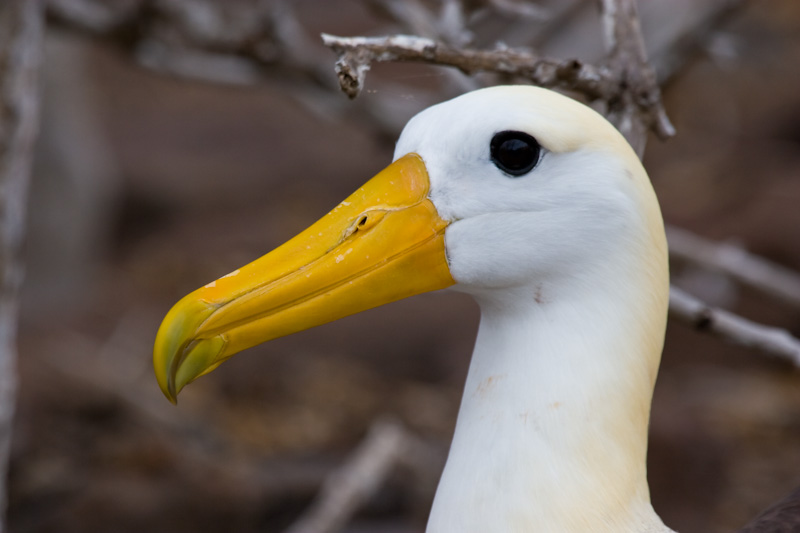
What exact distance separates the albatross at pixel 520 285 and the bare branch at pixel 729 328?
57 centimetres

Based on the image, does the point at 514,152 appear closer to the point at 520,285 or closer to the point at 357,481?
the point at 520,285

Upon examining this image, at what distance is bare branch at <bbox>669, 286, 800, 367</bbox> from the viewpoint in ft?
8.13

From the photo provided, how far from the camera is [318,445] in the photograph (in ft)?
21.5

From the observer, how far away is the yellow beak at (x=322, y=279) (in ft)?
6.11

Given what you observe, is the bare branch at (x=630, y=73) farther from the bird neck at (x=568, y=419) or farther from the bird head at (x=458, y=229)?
the bird neck at (x=568, y=419)

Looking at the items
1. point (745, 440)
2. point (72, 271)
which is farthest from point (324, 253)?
point (72, 271)

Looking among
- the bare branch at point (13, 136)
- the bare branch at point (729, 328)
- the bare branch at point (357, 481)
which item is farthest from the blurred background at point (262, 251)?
the bare branch at point (13, 136)

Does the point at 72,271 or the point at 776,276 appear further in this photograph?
the point at 72,271

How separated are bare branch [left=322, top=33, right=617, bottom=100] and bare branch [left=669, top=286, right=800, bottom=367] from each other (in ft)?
1.95

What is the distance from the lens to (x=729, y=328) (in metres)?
2.52

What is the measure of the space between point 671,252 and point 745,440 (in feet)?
12.0

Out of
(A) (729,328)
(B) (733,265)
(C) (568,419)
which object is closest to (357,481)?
(B) (733,265)

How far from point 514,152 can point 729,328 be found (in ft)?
3.22

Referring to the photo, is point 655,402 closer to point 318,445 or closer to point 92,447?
point 318,445
